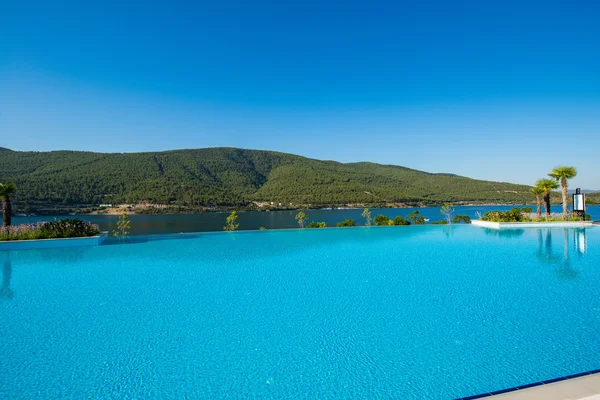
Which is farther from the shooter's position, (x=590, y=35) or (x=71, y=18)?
(x=590, y=35)

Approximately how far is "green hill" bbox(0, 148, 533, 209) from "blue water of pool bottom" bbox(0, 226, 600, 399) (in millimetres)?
46057

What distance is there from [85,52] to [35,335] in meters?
13.8

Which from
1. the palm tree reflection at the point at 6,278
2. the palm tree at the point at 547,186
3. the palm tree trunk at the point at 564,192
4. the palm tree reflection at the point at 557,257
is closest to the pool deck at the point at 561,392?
the palm tree reflection at the point at 557,257

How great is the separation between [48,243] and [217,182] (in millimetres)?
54824

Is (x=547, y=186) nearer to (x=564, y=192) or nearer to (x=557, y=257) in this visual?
→ (x=564, y=192)

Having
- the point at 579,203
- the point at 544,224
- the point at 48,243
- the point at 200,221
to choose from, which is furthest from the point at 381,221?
the point at 200,221

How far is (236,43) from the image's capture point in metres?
15.9

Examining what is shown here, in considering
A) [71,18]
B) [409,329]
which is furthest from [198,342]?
[71,18]

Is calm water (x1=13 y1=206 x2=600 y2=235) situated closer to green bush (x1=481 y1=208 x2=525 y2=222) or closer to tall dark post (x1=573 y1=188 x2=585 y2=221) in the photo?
tall dark post (x1=573 y1=188 x2=585 y2=221)

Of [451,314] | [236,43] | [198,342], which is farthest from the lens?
[236,43]

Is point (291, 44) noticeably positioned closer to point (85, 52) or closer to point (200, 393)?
point (85, 52)

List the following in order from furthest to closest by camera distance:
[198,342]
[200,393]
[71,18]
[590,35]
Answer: [590,35] → [71,18] → [198,342] → [200,393]

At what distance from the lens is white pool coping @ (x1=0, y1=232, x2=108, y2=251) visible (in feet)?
32.8

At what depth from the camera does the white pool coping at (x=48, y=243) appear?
32.8ft
